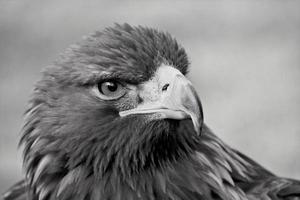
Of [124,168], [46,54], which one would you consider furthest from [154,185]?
[46,54]

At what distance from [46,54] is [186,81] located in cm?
589

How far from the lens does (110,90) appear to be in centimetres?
463

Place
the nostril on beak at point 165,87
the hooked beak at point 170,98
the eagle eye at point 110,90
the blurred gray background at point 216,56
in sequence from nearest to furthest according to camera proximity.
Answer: the hooked beak at point 170,98, the nostril on beak at point 165,87, the eagle eye at point 110,90, the blurred gray background at point 216,56

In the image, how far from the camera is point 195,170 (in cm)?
469

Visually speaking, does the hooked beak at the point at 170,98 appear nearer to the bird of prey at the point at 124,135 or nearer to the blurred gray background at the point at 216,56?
the bird of prey at the point at 124,135

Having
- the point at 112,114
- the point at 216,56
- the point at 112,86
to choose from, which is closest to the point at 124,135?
the point at 112,114

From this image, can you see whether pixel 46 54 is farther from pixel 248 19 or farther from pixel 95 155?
pixel 95 155

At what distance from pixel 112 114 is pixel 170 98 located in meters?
0.35

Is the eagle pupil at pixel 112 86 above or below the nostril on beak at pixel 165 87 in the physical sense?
below

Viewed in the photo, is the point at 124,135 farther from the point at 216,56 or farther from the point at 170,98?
the point at 216,56

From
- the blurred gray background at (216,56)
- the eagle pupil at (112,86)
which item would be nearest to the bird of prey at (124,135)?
the eagle pupil at (112,86)

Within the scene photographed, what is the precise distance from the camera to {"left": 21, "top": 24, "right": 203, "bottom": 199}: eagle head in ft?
15.0

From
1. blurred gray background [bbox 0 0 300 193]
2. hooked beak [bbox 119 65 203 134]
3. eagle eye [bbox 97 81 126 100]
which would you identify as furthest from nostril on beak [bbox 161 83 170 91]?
blurred gray background [bbox 0 0 300 193]

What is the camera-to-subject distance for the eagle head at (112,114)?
4.57 m
